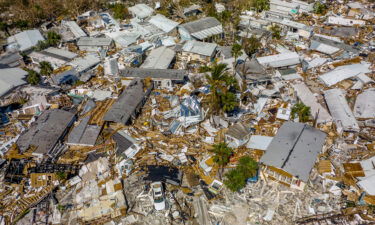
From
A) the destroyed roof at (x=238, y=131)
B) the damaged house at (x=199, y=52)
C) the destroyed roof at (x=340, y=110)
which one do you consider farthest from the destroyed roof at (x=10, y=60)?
the destroyed roof at (x=340, y=110)

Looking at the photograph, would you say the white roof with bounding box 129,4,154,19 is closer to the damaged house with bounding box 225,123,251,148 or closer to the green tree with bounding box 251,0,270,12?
the green tree with bounding box 251,0,270,12

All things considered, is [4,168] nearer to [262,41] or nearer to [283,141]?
[283,141]

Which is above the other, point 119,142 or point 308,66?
point 308,66

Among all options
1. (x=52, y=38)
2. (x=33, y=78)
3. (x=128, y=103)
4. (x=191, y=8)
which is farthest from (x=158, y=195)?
(x=191, y=8)

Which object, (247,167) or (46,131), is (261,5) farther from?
(46,131)

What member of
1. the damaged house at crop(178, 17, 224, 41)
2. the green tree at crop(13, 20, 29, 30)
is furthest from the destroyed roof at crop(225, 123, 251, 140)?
the green tree at crop(13, 20, 29, 30)

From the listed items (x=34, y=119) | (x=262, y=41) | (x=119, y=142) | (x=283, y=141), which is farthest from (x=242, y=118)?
(x=34, y=119)
